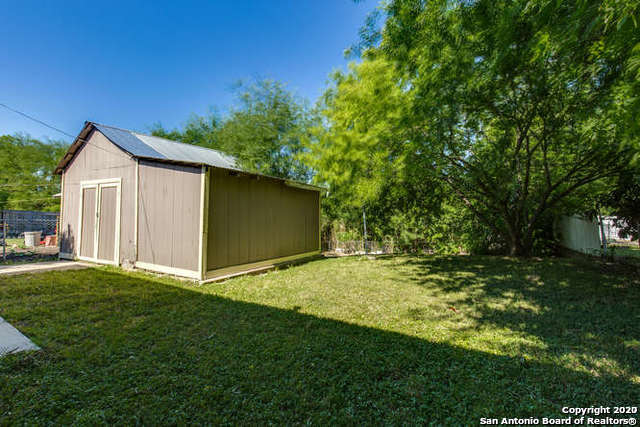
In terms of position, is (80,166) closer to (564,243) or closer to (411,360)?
(411,360)

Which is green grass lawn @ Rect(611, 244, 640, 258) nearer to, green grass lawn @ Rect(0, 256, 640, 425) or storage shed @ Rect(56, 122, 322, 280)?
green grass lawn @ Rect(0, 256, 640, 425)

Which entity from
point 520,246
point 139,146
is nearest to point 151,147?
point 139,146

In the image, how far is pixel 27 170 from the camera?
24156 mm

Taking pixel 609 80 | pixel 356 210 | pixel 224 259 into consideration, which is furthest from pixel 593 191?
pixel 224 259

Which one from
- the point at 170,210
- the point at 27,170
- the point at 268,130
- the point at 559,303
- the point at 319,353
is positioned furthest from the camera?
the point at 27,170

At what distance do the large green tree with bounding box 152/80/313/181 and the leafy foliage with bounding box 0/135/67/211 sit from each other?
20500mm

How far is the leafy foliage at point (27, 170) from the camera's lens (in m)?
21.7

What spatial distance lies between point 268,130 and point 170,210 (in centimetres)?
660

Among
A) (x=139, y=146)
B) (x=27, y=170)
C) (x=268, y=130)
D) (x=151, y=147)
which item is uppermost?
(x=27, y=170)

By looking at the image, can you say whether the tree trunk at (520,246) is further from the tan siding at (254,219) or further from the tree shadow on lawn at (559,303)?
the tan siding at (254,219)

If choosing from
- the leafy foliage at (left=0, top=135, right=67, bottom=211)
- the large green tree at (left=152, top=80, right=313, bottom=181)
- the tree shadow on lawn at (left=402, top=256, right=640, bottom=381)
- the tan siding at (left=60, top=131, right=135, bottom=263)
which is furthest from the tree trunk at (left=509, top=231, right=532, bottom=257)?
the leafy foliage at (left=0, top=135, right=67, bottom=211)

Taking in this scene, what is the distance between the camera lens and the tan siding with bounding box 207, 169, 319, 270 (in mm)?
5801

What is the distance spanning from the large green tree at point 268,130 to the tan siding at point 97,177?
4.49m

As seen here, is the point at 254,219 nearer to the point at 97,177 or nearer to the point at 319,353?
the point at 319,353
